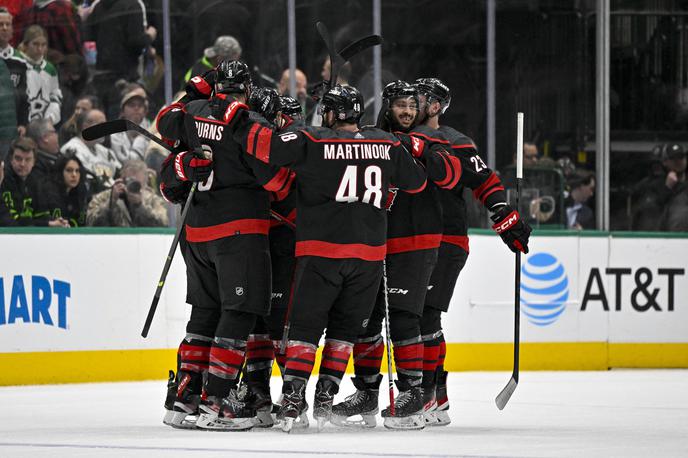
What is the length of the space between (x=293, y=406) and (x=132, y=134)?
3913 mm

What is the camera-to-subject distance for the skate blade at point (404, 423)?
18.8 feet

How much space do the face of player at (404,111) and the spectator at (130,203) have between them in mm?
3158

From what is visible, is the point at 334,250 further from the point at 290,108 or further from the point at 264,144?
the point at 290,108

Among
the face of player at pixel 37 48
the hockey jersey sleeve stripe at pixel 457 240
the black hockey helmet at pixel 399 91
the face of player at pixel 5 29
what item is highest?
the face of player at pixel 5 29

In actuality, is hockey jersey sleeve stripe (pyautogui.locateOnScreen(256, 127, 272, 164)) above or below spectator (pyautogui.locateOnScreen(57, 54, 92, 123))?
below

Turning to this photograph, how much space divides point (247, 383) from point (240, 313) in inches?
17.9

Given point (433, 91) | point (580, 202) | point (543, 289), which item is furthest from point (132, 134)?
point (433, 91)

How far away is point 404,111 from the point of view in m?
5.95

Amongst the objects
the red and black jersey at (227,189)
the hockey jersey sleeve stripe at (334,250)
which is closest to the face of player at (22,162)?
the red and black jersey at (227,189)

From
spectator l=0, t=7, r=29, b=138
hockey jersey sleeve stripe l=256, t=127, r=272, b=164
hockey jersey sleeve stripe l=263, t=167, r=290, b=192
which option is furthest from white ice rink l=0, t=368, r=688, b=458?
spectator l=0, t=7, r=29, b=138

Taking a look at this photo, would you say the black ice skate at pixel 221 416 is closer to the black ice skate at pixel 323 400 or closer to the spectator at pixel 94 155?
the black ice skate at pixel 323 400

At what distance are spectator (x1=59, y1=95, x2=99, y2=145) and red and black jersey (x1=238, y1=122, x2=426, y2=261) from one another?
139 inches

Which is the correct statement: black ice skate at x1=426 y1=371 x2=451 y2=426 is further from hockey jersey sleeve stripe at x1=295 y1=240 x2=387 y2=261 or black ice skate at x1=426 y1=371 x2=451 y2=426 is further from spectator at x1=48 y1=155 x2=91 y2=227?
spectator at x1=48 y1=155 x2=91 y2=227

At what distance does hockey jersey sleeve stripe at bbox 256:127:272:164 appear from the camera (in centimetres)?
541
